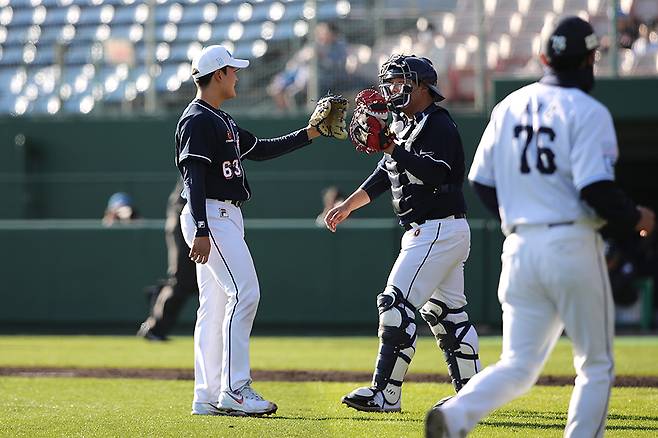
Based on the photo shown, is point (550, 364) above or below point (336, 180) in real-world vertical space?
below

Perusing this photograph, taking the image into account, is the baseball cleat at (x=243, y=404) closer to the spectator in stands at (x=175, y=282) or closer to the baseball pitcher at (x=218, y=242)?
the baseball pitcher at (x=218, y=242)

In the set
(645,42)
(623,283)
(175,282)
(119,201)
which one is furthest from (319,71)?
(623,283)

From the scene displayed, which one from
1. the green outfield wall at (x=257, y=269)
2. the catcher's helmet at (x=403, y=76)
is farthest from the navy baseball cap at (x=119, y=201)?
the catcher's helmet at (x=403, y=76)

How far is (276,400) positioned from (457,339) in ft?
4.63

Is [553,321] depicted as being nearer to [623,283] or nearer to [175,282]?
[175,282]

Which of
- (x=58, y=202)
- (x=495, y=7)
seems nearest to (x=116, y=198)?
(x=58, y=202)

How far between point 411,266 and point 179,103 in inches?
421

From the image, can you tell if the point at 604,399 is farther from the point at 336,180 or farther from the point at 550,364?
the point at 336,180

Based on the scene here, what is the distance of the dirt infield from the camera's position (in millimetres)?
9031

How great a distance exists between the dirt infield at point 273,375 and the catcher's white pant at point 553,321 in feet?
14.0

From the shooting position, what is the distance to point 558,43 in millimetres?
4656

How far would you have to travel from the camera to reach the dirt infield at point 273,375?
903 centimetres

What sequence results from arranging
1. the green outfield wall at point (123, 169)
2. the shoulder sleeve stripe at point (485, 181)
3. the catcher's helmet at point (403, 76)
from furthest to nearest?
the green outfield wall at point (123, 169), the catcher's helmet at point (403, 76), the shoulder sleeve stripe at point (485, 181)

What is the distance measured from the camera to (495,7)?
1784 cm
